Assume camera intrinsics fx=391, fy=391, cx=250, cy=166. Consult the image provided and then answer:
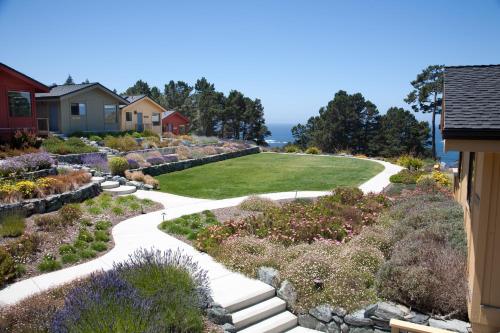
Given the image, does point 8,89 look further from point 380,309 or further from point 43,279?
point 380,309

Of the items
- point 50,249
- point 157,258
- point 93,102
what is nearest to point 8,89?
point 93,102

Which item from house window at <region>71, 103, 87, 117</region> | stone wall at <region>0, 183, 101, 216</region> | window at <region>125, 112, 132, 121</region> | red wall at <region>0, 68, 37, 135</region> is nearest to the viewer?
stone wall at <region>0, 183, 101, 216</region>

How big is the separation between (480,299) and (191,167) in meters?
18.4

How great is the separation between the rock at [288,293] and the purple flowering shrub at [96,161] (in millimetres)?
12567

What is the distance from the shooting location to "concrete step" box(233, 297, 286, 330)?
5918 mm

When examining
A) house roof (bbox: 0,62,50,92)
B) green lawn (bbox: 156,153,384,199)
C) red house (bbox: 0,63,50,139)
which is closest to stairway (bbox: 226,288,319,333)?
green lawn (bbox: 156,153,384,199)

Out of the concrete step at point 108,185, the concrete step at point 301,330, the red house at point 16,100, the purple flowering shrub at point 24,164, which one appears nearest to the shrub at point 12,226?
the purple flowering shrub at point 24,164

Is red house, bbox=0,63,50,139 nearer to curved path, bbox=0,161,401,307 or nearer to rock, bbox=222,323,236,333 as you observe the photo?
curved path, bbox=0,161,401,307

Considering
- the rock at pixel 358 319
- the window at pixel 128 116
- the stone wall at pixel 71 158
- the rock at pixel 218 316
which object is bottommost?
the rock at pixel 358 319

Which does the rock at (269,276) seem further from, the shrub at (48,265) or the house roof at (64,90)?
the house roof at (64,90)

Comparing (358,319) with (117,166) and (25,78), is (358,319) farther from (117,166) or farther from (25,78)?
(25,78)

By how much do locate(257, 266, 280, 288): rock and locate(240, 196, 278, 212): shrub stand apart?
459cm

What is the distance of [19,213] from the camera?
9945mm

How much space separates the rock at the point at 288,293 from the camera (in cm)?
645
